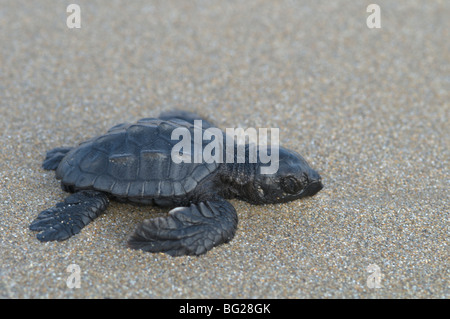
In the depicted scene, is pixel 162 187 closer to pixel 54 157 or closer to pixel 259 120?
pixel 54 157

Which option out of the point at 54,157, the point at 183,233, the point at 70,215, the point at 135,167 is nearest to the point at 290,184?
the point at 183,233

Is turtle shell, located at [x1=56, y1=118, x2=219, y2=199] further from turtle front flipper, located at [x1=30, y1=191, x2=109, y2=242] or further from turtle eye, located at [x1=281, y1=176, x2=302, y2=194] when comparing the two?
turtle eye, located at [x1=281, y1=176, x2=302, y2=194]

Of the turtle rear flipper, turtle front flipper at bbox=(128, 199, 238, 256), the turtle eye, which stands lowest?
turtle front flipper at bbox=(128, 199, 238, 256)

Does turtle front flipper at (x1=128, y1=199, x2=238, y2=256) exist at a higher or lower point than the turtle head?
lower

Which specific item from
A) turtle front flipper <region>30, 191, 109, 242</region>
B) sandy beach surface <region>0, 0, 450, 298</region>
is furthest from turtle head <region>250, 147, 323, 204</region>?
turtle front flipper <region>30, 191, 109, 242</region>

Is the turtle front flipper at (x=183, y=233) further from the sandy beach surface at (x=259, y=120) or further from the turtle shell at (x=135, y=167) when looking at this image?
the turtle shell at (x=135, y=167)

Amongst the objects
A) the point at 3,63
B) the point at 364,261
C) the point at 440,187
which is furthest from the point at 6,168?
the point at 440,187
